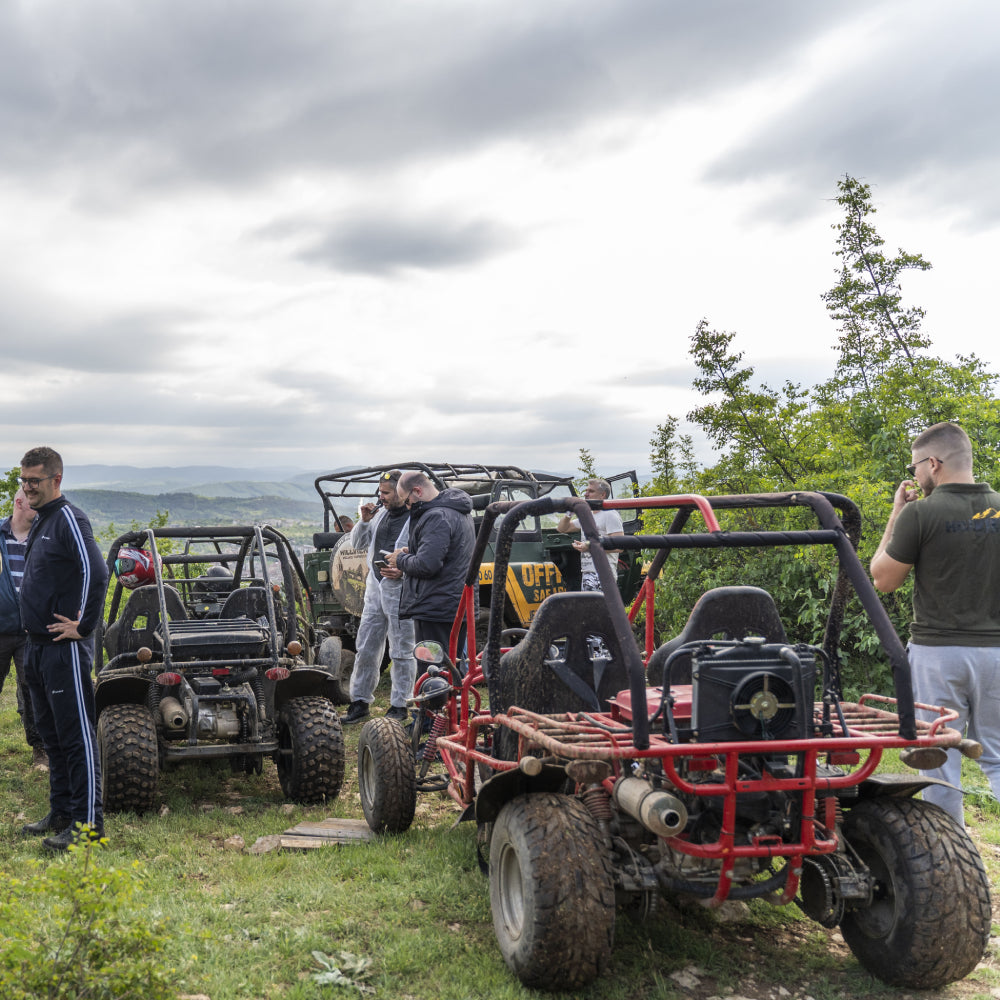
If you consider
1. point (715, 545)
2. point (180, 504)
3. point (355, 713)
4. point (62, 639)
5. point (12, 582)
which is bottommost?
point (355, 713)

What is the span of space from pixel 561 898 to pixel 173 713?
347cm

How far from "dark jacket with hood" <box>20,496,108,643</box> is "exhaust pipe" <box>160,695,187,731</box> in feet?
2.88

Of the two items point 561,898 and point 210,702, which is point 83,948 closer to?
point 561,898

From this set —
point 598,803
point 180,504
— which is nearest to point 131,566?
point 598,803

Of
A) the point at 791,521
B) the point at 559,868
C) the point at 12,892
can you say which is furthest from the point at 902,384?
the point at 12,892

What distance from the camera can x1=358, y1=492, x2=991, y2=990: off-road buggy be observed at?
123 inches

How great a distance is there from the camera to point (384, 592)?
807 cm

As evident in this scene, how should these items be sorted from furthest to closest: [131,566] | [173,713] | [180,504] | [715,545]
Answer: [180,504], [131,566], [173,713], [715,545]

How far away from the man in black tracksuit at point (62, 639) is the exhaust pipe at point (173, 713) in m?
0.57

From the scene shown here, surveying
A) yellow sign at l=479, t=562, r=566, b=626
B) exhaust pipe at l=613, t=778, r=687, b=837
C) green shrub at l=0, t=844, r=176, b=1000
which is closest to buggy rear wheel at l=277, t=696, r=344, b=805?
green shrub at l=0, t=844, r=176, b=1000

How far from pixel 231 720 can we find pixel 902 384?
256 inches

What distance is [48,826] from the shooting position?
17.3ft

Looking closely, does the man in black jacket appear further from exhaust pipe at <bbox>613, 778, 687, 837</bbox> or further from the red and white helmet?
exhaust pipe at <bbox>613, 778, 687, 837</bbox>

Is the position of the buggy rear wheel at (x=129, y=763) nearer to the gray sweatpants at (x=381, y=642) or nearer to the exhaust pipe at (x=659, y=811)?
the gray sweatpants at (x=381, y=642)
